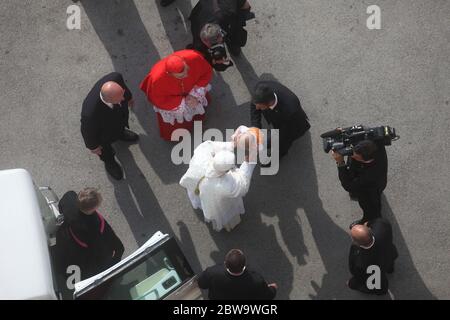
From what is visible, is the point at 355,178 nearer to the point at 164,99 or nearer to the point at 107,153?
the point at 164,99

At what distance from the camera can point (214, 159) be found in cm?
548

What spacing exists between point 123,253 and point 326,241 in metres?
2.25

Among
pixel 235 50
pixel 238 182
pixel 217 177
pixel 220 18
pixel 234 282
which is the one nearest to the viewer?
pixel 234 282

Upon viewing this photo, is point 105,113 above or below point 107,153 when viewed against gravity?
above

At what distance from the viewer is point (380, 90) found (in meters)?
7.18

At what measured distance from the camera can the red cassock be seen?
6.23m

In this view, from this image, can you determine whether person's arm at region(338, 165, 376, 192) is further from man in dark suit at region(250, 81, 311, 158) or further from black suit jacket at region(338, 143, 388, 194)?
man in dark suit at region(250, 81, 311, 158)

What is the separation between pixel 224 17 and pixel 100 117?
5.86ft

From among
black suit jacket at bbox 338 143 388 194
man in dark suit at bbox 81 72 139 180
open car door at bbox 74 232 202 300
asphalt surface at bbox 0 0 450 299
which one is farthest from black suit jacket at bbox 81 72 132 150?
black suit jacket at bbox 338 143 388 194

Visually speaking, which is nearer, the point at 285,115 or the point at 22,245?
the point at 22,245

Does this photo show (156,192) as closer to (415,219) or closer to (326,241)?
(326,241)

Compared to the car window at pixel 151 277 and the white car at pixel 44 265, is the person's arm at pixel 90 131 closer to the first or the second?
the white car at pixel 44 265

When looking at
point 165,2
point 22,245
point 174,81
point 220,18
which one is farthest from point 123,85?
point 22,245
